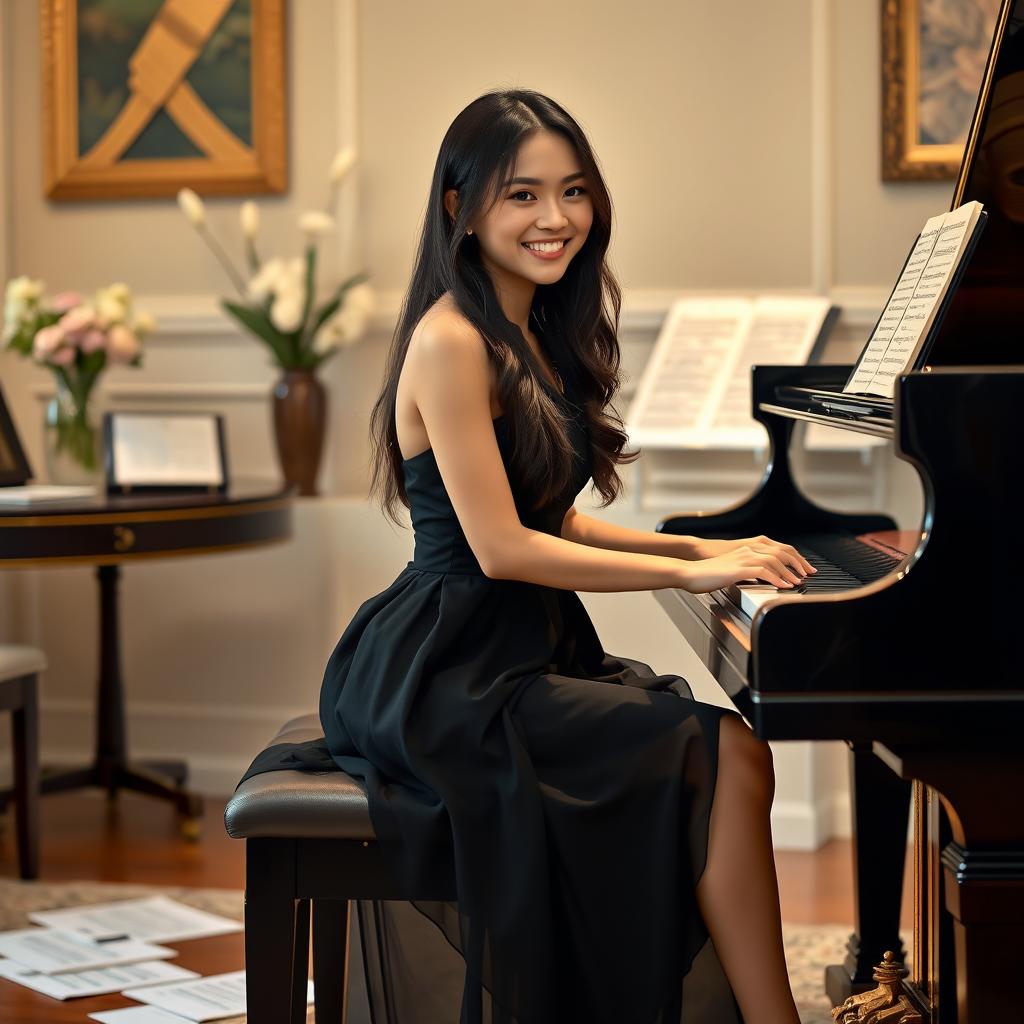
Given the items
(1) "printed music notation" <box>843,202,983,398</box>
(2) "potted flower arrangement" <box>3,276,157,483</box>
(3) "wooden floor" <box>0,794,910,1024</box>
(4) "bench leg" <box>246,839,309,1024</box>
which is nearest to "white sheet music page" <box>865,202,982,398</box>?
(1) "printed music notation" <box>843,202,983,398</box>

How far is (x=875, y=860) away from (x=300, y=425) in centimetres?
204

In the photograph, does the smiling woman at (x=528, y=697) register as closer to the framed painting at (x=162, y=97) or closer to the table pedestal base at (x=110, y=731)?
the table pedestal base at (x=110, y=731)

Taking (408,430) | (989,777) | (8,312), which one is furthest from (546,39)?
(989,777)

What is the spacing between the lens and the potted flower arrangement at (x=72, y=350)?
373cm

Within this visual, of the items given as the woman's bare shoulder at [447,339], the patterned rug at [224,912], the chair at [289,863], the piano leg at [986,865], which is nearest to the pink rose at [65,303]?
the patterned rug at [224,912]

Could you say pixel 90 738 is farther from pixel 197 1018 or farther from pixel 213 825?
pixel 197 1018

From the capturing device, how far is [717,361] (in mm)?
3629

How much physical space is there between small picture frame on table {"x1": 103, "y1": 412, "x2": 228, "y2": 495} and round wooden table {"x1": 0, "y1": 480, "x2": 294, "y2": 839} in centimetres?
6

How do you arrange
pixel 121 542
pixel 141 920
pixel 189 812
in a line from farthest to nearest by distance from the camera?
pixel 189 812
pixel 121 542
pixel 141 920

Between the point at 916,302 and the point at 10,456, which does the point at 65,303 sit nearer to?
the point at 10,456

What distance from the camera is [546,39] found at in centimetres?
390

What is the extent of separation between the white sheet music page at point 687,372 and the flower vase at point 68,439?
1.38 m

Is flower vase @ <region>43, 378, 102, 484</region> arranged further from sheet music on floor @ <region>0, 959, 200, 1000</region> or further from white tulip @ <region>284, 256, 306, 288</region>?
sheet music on floor @ <region>0, 959, 200, 1000</region>

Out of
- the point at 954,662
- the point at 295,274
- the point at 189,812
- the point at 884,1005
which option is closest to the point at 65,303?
the point at 295,274
